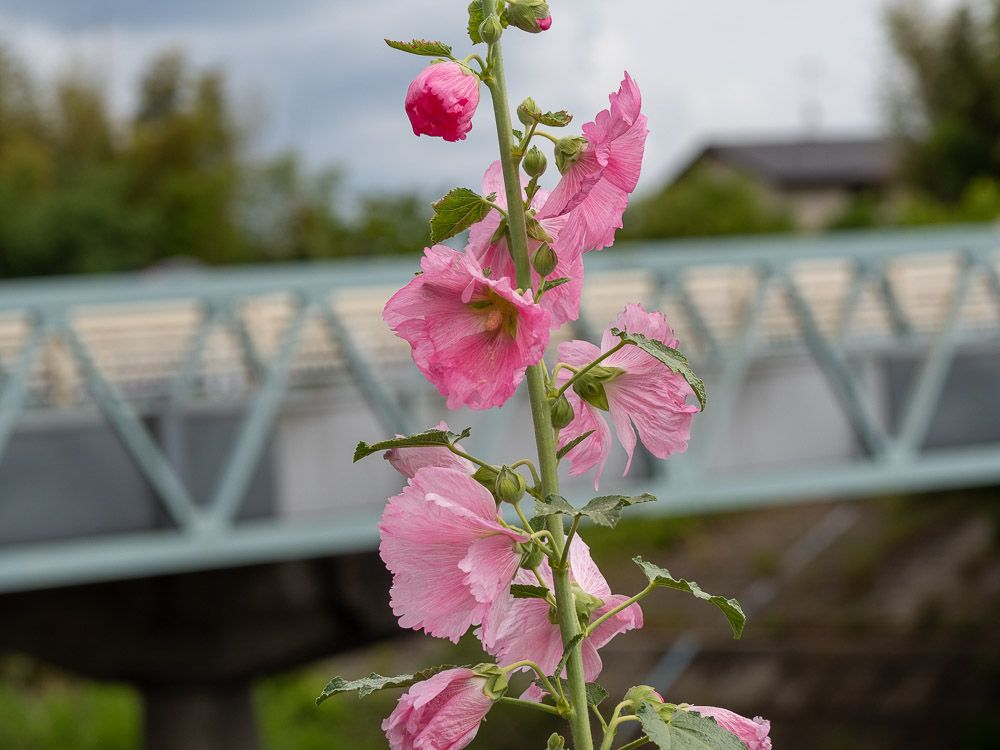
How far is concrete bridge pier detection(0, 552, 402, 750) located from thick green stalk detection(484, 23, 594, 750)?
35.3 ft

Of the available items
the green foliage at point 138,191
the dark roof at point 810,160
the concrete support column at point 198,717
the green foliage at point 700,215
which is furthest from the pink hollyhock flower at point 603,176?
the dark roof at point 810,160

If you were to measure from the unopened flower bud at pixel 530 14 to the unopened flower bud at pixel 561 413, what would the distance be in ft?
1.08

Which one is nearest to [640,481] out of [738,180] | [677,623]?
[677,623]

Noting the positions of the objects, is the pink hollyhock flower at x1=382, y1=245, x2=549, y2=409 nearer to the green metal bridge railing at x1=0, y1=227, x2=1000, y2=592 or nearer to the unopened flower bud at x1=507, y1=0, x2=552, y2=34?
the unopened flower bud at x1=507, y1=0, x2=552, y2=34

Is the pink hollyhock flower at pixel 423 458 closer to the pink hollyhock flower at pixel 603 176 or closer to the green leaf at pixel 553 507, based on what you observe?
the green leaf at pixel 553 507

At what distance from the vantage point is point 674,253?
10016 millimetres

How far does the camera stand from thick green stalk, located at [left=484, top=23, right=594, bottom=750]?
1.21 m

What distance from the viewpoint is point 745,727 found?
127cm

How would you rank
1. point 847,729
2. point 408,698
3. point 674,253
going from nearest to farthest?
1. point 408,698
2. point 674,253
3. point 847,729

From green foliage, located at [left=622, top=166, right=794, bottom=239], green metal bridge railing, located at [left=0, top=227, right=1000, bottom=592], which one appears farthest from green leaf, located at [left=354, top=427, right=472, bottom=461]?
green foliage, located at [left=622, top=166, right=794, bottom=239]

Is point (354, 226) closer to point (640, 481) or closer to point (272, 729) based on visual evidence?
point (272, 729)

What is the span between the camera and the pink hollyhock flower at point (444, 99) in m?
1.26

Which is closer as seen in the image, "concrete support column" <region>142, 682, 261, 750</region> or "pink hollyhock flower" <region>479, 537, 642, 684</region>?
"pink hollyhock flower" <region>479, 537, 642, 684</region>

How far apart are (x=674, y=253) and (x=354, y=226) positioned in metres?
20.6
